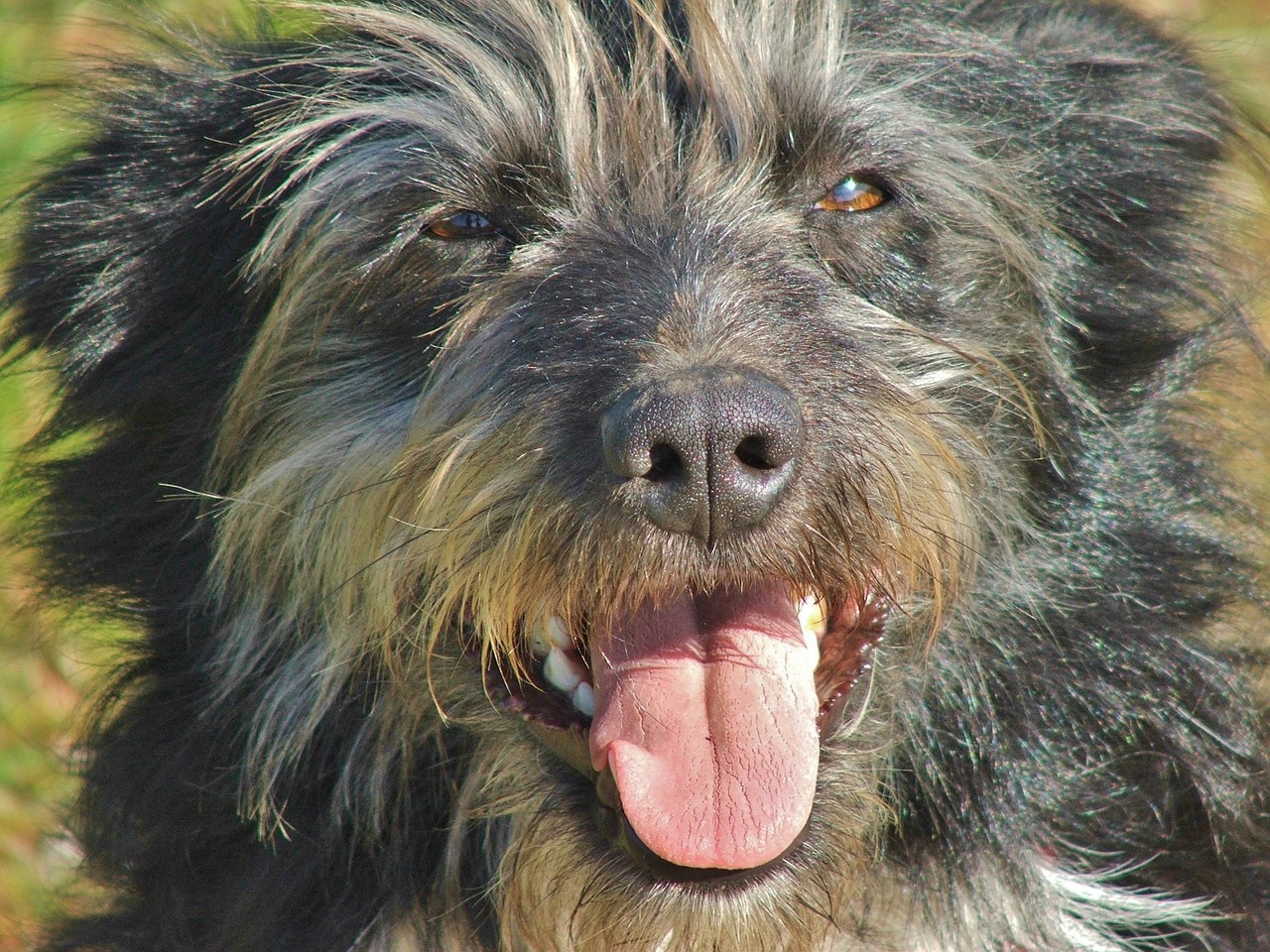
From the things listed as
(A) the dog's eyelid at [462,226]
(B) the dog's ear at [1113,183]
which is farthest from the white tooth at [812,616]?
(A) the dog's eyelid at [462,226]

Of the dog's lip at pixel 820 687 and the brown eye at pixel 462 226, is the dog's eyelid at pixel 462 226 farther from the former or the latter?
the dog's lip at pixel 820 687

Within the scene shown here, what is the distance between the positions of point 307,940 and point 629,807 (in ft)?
2.24

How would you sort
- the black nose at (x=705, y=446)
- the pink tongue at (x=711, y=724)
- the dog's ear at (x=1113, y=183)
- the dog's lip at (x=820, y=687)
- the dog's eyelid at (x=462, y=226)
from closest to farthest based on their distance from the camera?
the black nose at (x=705, y=446), the pink tongue at (x=711, y=724), the dog's lip at (x=820, y=687), the dog's eyelid at (x=462, y=226), the dog's ear at (x=1113, y=183)

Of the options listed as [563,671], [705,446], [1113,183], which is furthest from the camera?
[1113,183]

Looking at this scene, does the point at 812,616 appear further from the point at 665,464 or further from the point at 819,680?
the point at 665,464

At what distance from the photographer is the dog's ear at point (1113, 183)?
2.86 metres

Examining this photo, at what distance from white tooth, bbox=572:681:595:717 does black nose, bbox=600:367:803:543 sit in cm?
41

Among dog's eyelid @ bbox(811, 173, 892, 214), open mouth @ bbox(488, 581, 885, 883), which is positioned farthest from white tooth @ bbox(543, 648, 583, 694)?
dog's eyelid @ bbox(811, 173, 892, 214)

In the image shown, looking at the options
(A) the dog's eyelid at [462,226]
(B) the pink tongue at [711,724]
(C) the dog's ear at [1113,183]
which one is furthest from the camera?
(C) the dog's ear at [1113,183]

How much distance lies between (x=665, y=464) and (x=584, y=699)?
514 mm

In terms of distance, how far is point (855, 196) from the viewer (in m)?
2.78

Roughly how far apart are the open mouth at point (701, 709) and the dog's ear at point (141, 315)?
0.77 m

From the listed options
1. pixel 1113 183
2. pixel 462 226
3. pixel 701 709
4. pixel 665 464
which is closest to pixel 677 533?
pixel 665 464

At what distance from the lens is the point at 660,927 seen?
96.3 inches
